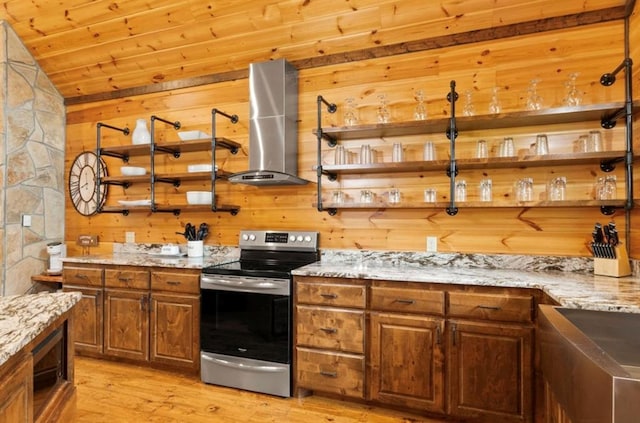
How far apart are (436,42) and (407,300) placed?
78.5 inches

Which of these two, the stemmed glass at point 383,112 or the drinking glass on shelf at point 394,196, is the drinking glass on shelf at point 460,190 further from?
the stemmed glass at point 383,112

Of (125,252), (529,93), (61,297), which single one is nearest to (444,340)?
(529,93)

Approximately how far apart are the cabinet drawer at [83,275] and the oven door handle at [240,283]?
3.53ft

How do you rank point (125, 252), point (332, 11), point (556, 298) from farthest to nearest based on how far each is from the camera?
point (125, 252) < point (332, 11) < point (556, 298)

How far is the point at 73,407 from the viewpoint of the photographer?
1.42 m

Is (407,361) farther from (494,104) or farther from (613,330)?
(494,104)

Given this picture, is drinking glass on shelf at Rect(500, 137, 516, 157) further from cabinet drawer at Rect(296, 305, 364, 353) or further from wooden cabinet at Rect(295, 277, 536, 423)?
cabinet drawer at Rect(296, 305, 364, 353)

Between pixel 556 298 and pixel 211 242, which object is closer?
pixel 556 298

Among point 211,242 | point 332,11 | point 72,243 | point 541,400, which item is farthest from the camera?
point 72,243

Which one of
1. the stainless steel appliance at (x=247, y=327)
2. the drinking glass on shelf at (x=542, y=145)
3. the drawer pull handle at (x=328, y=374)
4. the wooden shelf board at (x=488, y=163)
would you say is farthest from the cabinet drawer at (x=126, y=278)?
the drinking glass on shelf at (x=542, y=145)

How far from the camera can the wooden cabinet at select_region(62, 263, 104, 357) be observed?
3209mm

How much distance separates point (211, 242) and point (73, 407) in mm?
2289

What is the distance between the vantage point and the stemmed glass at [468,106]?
2.76 m

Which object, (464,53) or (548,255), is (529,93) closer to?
(464,53)
